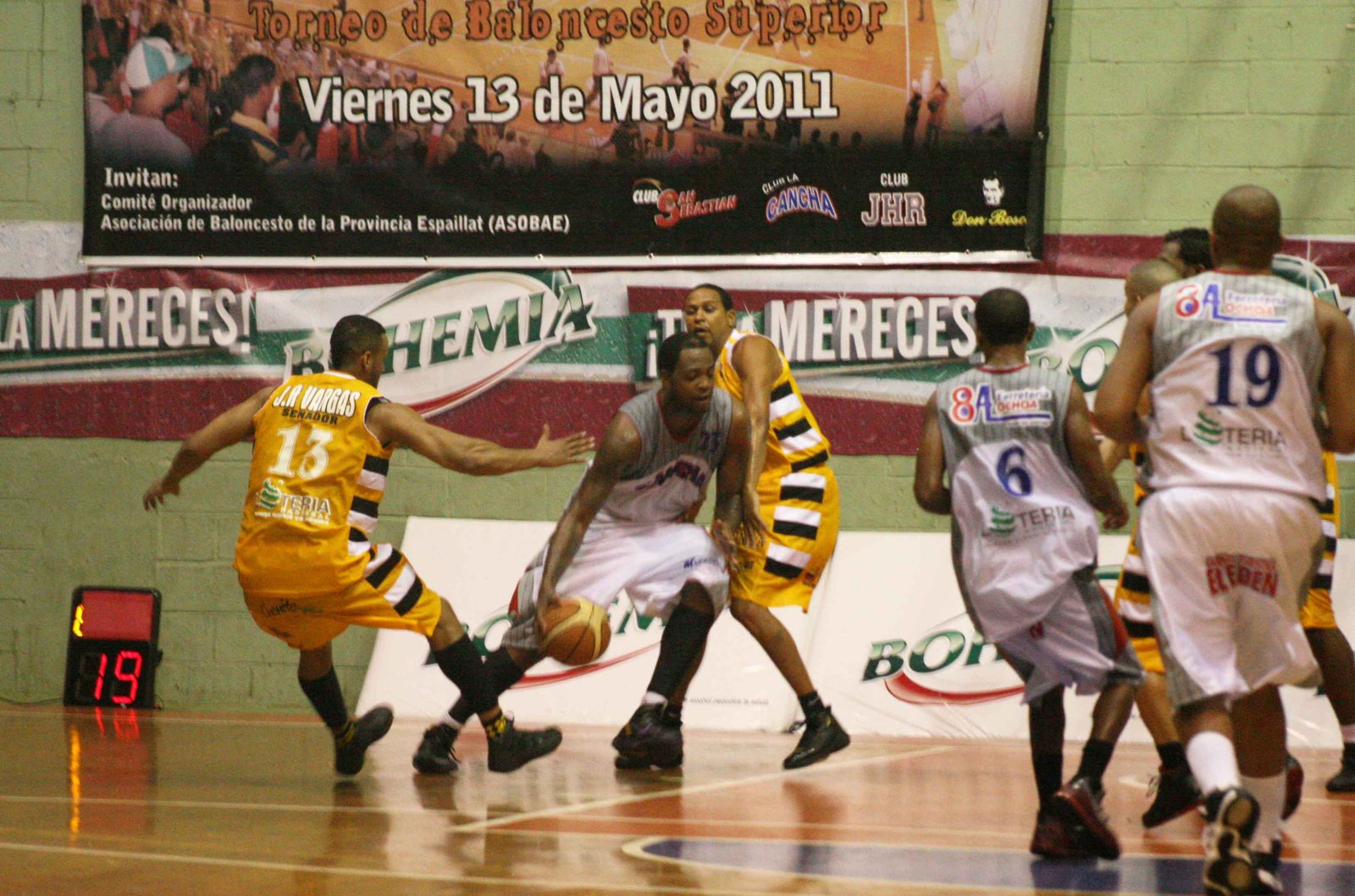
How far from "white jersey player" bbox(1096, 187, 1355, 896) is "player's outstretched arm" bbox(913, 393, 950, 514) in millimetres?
733

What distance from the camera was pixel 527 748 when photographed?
19.5 ft

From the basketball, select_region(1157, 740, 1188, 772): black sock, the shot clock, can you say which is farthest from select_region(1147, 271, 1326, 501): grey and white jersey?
the shot clock

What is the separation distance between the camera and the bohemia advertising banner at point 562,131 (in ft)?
27.6

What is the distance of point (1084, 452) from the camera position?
454cm

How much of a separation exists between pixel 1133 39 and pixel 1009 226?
3.80 feet

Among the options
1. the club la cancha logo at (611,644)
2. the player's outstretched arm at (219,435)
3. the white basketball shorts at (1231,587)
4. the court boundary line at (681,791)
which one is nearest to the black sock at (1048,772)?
the white basketball shorts at (1231,587)

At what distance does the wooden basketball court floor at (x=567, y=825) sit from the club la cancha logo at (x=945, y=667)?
56 cm

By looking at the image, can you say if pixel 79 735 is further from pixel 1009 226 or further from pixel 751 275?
pixel 1009 226

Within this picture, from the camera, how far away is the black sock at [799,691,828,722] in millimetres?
6465

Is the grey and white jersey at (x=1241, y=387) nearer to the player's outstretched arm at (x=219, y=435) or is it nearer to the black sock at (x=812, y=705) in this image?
the black sock at (x=812, y=705)

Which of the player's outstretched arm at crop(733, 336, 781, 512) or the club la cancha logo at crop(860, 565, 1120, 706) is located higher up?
the player's outstretched arm at crop(733, 336, 781, 512)

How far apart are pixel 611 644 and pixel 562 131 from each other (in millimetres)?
2718

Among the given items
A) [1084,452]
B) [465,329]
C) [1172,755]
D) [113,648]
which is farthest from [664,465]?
[113,648]

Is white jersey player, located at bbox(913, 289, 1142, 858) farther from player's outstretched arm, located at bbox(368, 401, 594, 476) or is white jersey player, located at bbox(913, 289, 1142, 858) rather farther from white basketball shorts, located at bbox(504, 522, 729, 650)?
white basketball shorts, located at bbox(504, 522, 729, 650)
